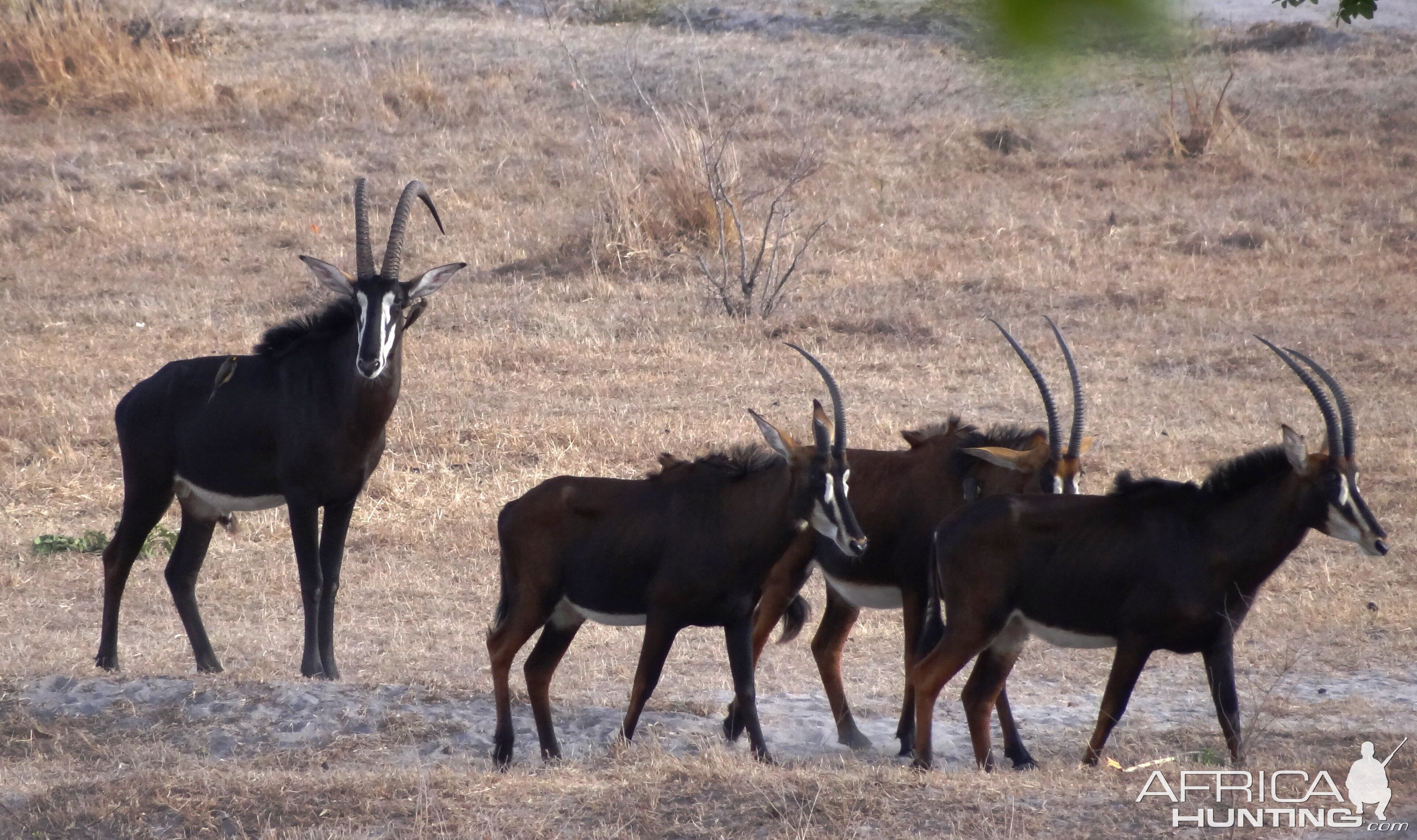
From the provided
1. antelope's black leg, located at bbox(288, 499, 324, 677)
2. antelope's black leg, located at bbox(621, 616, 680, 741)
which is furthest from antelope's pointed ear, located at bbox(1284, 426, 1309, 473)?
antelope's black leg, located at bbox(288, 499, 324, 677)

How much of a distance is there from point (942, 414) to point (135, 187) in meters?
13.4

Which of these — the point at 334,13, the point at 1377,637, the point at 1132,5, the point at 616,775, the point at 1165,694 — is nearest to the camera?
the point at 1132,5

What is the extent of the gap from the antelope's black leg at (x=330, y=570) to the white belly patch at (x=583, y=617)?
1806 mm

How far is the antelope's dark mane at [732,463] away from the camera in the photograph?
6.83 m

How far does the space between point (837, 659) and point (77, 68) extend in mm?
22064

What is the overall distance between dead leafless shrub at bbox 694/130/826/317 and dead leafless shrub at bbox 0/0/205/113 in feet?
33.0

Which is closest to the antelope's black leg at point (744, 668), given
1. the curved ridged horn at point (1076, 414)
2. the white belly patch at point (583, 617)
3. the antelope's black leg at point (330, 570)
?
the white belly patch at point (583, 617)

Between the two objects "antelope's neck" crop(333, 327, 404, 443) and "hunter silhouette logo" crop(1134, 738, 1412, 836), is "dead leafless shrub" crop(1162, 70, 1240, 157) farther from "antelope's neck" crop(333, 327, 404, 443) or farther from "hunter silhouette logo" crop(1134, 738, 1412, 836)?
"hunter silhouette logo" crop(1134, 738, 1412, 836)

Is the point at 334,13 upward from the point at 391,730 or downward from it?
upward

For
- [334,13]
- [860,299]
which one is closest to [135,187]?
[860,299]

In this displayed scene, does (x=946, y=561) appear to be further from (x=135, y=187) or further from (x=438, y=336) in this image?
(x=135, y=187)

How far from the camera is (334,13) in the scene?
32781mm

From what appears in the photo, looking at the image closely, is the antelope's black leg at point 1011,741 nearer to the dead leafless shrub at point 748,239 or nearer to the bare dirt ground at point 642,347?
the bare dirt ground at point 642,347

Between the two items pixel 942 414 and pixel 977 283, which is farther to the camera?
pixel 977 283
